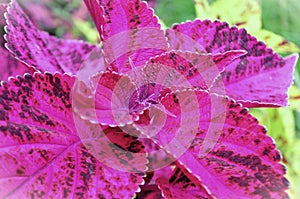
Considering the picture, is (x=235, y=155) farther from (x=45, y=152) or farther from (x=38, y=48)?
(x=38, y=48)

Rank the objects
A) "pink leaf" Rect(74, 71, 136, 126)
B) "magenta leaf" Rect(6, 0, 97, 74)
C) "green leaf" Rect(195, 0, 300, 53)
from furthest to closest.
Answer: "green leaf" Rect(195, 0, 300, 53) < "magenta leaf" Rect(6, 0, 97, 74) < "pink leaf" Rect(74, 71, 136, 126)

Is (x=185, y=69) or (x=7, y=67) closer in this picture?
(x=185, y=69)

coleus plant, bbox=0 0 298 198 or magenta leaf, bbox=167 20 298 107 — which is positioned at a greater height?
magenta leaf, bbox=167 20 298 107

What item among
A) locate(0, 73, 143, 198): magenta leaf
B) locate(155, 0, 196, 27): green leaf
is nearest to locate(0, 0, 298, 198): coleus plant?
locate(0, 73, 143, 198): magenta leaf

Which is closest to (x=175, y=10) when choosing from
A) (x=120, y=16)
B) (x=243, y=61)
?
(x=243, y=61)

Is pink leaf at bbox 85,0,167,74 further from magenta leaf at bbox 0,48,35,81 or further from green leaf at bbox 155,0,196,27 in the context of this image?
green leaf at bbox 155,0,196,27

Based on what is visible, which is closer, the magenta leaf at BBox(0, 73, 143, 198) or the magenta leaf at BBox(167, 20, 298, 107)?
the magenta leaf at BBox(0, 73, 143, 198)

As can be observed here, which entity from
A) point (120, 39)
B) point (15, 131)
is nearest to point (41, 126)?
point (15, 131)
